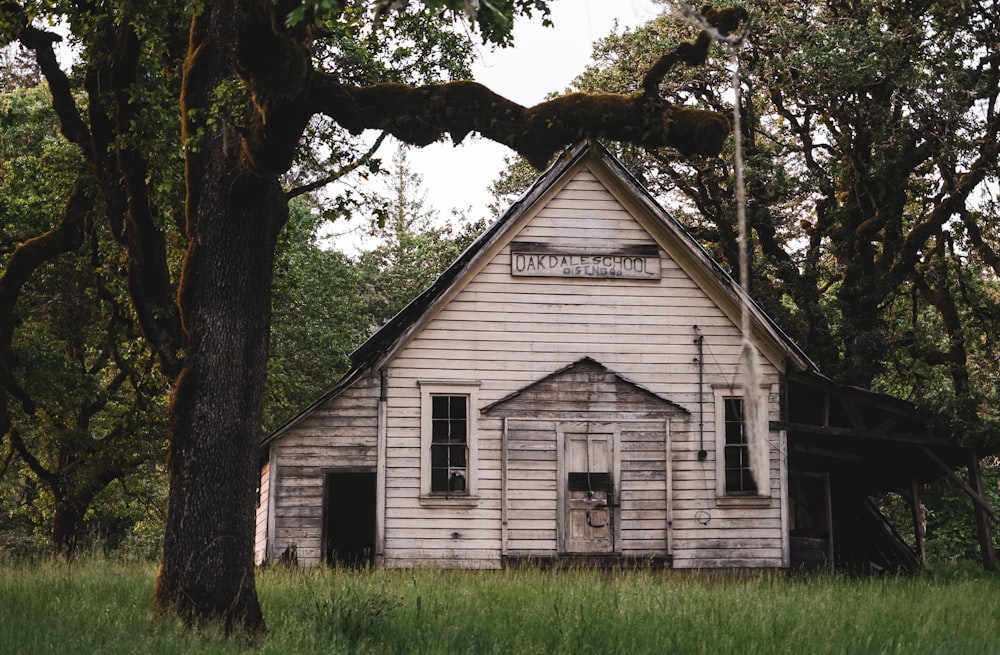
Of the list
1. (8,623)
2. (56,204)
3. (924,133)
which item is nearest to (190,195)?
(8,623)

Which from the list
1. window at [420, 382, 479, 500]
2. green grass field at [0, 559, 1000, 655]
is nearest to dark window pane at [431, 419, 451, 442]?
window at [420, 382, 479, 500]

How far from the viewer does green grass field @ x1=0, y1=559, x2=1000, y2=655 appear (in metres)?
9.40

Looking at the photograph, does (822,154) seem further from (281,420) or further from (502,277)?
(281,420)

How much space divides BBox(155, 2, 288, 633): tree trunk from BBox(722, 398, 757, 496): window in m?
11.6

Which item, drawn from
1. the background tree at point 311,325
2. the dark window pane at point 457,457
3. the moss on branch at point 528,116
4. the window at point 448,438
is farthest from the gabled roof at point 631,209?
the background tree at point 311,325

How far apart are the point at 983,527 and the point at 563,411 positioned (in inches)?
290

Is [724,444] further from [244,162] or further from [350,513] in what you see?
[244,162]

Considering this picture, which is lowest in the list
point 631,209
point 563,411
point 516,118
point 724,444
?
point 724,444

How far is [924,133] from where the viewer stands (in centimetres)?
2338

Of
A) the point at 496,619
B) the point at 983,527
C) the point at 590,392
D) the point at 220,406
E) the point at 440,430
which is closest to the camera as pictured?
the point at 220,406

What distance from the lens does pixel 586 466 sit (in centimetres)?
1995

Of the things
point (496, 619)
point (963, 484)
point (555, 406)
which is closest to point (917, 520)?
point (963, 484)

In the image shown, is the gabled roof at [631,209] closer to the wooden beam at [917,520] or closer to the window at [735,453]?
the window at [735,453]

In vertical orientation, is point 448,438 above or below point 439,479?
above
